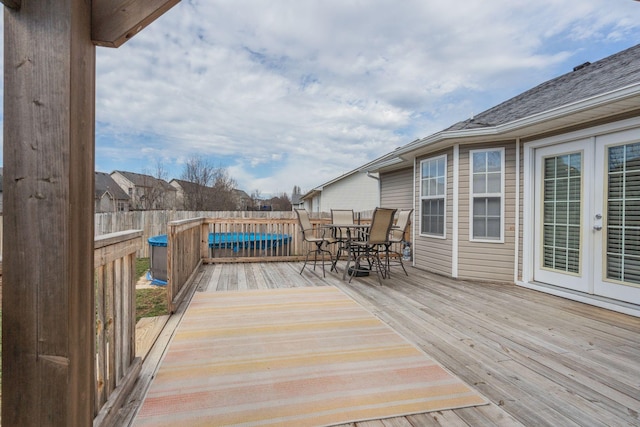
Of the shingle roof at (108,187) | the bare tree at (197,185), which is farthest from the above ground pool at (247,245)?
the shingle roof at (108,187)

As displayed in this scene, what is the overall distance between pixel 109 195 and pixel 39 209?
80.6 ft

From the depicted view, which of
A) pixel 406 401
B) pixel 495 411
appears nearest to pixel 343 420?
pixel 406 401

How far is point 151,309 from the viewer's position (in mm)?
3520

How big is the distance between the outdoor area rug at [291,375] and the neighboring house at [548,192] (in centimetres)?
280

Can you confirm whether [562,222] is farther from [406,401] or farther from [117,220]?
[117,220]

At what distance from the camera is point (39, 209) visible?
3.09 ft

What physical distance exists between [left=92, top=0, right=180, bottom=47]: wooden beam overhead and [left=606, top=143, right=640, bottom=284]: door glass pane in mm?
4584

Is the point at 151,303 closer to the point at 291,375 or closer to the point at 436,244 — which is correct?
the point at 291,375

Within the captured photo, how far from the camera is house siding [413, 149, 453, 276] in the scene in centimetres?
514

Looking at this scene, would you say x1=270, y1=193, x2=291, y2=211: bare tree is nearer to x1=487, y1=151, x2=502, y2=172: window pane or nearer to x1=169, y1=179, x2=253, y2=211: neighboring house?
x1=169, y1=179, x2=253, y2=211: neighboring house

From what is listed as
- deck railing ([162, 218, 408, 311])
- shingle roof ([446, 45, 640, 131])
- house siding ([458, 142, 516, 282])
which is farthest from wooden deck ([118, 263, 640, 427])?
shingle roof ([446, 45, 640, 131])

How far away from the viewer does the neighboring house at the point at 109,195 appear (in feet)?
67.8

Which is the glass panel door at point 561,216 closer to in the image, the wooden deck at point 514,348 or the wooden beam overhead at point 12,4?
the wooden deck at point 514,348

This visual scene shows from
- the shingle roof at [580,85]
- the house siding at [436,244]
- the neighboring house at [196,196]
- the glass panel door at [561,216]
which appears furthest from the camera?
the neighboring house at [196,196]
